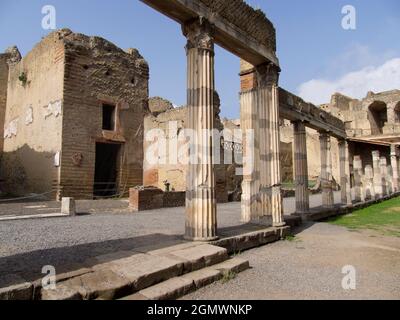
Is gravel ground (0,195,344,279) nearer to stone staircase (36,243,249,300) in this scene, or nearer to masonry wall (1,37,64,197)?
stone staircase (36,243,249,300)

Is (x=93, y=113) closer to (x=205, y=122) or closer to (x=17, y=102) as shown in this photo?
(x=17, y=102)

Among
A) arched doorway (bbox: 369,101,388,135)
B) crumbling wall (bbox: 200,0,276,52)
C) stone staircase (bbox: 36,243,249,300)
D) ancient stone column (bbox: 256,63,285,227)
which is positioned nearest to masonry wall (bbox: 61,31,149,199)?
ancient stone column (bbox: 256,63,285,227)

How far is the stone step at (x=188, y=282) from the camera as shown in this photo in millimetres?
2979

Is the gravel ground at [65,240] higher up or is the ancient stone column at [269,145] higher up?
the ancient stone column at [269,145]

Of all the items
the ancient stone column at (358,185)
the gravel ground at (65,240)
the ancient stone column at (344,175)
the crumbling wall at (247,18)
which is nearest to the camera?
the gravel ground at (65,240)

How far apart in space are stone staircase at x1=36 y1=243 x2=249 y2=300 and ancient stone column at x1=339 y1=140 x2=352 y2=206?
10.8 meters

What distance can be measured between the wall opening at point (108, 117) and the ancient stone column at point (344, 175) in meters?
10.9

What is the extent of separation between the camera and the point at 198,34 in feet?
16.5

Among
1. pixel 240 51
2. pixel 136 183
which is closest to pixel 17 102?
pixel 136 183

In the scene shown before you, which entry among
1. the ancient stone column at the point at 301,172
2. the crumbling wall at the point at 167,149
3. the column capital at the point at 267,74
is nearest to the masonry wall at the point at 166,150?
the crumbling wall at the point at 167,149

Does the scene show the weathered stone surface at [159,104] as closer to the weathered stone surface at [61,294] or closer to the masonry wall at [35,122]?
the masonry wall at [35,122]

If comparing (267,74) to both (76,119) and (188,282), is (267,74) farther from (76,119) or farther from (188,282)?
(76,119)

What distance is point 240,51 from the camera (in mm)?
6457

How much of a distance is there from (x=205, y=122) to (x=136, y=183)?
35.9ft
